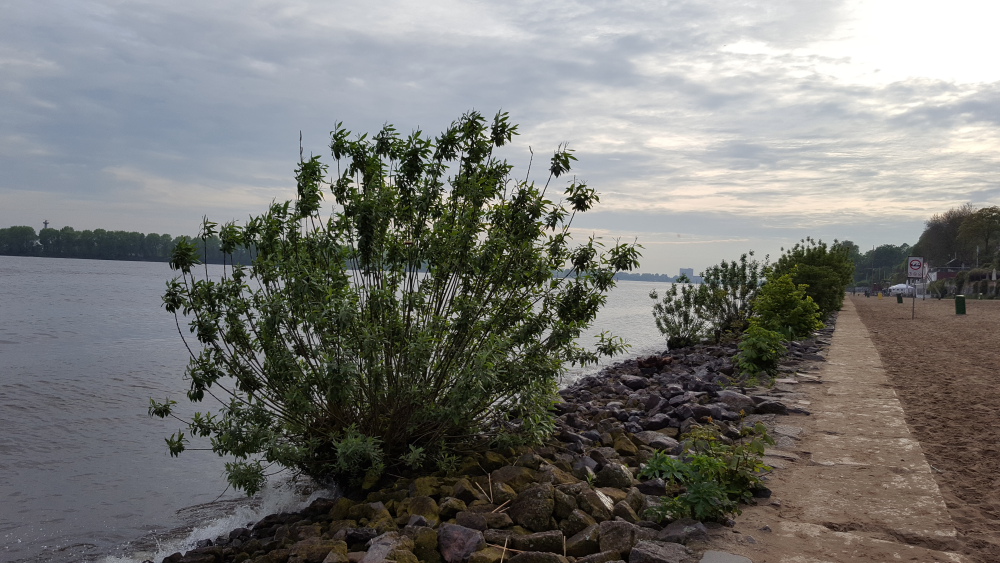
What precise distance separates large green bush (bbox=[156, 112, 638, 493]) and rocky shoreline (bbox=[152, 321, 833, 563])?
41cm

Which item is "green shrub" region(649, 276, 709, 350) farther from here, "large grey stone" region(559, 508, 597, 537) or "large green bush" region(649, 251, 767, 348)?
"large grey stone" region(559, 508, 597, 537)

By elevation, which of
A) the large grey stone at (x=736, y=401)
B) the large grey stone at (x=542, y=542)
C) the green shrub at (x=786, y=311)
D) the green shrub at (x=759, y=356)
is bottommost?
the large grey stone at (x=542, y=542)

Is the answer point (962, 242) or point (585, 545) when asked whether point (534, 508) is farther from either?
point (962, 242)

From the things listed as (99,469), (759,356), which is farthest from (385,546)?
(759,356)

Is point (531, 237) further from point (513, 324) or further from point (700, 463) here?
point (700, 463)

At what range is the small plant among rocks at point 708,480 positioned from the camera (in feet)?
14.1

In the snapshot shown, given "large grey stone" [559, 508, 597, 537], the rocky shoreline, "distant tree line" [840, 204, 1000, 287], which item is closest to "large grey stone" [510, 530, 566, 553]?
the rocky shoreline

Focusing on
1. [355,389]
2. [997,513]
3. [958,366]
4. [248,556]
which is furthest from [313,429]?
[958,366]

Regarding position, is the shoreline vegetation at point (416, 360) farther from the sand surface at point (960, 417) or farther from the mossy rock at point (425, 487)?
the sand surface at point (960, 417)

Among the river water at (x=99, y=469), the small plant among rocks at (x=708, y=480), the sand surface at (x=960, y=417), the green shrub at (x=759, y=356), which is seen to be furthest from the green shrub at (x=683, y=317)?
the small plant among rocks at (x=708, y=480)

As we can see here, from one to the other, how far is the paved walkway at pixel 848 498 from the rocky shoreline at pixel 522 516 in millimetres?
372

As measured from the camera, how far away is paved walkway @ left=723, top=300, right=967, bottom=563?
3.88m

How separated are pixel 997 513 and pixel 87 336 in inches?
938

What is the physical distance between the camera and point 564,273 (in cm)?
630
